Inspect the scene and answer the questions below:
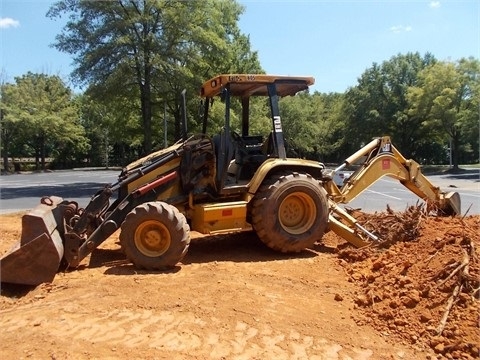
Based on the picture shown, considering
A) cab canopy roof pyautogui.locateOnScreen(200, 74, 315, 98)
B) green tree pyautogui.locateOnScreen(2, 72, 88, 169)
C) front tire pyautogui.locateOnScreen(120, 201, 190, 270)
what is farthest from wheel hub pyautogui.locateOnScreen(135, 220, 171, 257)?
green tree pyautogui.locateOnScreen(2, 72, 88, 169)

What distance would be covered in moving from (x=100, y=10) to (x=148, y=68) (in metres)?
3.23

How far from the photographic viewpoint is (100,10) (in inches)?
813

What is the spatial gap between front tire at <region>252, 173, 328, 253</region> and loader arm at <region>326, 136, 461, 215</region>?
91 cm

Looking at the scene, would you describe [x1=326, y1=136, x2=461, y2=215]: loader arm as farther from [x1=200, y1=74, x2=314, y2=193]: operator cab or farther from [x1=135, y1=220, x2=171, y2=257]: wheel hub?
[x1=135, y1=220, x2=171, y2=257]: wheel hub

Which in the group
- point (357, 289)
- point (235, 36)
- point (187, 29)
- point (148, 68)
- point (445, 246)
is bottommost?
point (357, 289)

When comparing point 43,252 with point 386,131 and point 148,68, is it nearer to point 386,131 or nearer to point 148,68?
point 148,68

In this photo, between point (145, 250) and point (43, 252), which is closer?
point (43, 252)

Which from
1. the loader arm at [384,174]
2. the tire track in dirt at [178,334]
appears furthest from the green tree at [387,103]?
the tire track in dirt at [178,334]

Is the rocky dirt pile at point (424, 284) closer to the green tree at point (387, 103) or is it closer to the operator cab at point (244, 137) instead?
the operator cab at point (244, 137)

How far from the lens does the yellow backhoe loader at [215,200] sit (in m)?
6.58

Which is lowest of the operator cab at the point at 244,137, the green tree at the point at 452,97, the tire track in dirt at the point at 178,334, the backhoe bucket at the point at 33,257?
the tire track in dirt at the point at 178,334

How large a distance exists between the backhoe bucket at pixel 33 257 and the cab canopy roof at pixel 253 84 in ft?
10.9

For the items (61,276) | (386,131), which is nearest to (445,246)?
(61,276)

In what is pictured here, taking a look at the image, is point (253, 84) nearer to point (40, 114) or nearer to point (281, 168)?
point (281, 168)
